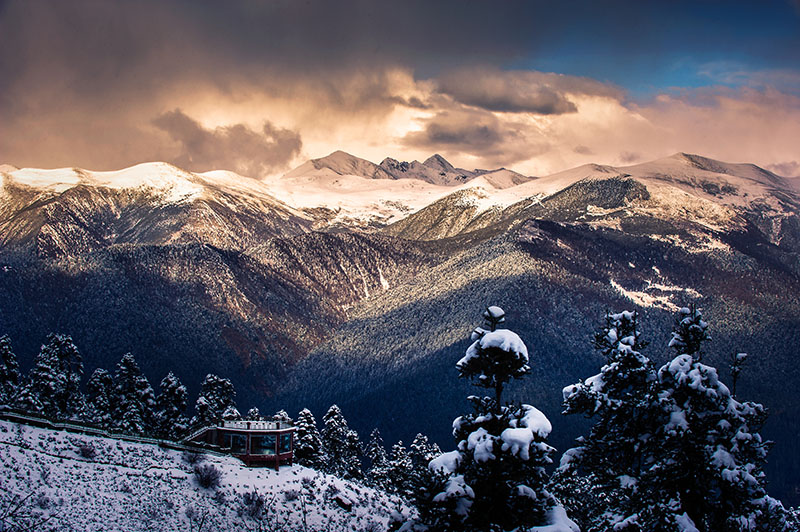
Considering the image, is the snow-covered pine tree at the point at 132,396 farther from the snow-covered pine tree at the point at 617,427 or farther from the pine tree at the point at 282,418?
the snow-covered pine tree at the point at 617,427

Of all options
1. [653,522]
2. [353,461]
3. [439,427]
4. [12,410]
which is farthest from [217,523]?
[439,427]

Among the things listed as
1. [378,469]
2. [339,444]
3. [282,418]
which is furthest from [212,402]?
[378,469]

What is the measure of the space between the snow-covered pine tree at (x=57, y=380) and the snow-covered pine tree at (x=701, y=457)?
69.7 meters

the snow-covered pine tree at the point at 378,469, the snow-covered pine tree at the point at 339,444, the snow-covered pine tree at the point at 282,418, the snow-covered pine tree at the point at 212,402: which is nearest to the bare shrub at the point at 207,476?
the snow-covered pine tree at the point at 282,418

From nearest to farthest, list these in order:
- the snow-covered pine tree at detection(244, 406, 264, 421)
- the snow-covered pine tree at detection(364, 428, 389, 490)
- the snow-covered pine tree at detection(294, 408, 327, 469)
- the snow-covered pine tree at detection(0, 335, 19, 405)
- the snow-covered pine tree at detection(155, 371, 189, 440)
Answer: the snow-covered pine tree at detection(294, 408, 327, 469) → the snow-covered pine tree at detection(0, 335, 19, 405) → the snow-covered pine tree at detection(364, 428, 389, 490) → the snow-covered pine tree at detection(244, 406, 264, 421) → the snow-covered pine tree at detection(155, 371, 189, 440)

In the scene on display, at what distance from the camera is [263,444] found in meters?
57.6

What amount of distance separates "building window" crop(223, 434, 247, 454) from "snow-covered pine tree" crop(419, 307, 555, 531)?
111 ft

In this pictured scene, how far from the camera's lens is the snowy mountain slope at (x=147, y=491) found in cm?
3706

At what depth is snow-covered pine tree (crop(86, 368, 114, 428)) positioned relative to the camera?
83694mm

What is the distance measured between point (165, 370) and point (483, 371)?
178947 millimetres

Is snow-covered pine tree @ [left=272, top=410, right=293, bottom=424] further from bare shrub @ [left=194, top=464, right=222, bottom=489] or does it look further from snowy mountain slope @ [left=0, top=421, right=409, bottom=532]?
bare shrub @ [left=194, top=464, right=222, bottom=489]

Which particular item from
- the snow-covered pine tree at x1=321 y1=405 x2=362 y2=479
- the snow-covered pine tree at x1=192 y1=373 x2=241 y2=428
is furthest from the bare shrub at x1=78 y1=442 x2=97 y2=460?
the snow-covered pine tree at x1=321 y1=405 x2=362 y2=479

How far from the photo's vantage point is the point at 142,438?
51.2m

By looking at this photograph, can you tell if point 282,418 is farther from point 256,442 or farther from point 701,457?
point 701,457
